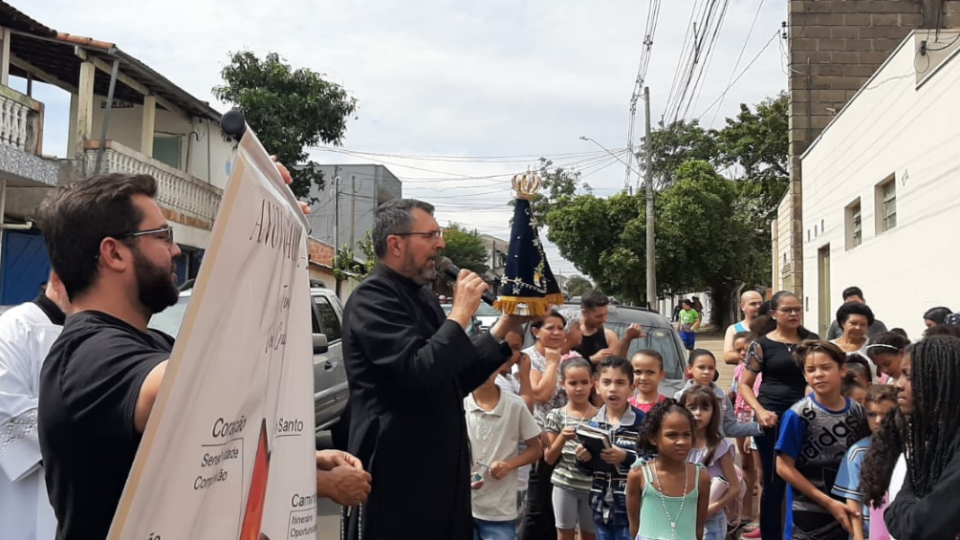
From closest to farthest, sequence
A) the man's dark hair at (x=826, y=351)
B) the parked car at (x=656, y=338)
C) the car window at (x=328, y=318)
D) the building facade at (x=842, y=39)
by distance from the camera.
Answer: the man's dark hair at (x=826, y=351) → the parked car at (x=656, y=338) → the car window at (x=328, y=318) → the building facade at (x=842, y=39)

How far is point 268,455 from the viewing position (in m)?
1.67

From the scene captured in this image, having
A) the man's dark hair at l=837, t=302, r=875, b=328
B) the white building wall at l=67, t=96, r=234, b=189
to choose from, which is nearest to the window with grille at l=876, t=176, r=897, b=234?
the man's dark hair at l=837, t=302, r=875, b=328

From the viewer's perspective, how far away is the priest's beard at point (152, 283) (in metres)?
1.94

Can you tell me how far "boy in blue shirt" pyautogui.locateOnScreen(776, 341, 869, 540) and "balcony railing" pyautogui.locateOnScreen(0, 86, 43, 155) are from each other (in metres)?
11.1

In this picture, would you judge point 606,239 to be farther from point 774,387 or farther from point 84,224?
point 84,224

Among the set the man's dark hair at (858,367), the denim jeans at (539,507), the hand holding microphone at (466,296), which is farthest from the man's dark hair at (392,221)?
the man's dark hair at (858,367)

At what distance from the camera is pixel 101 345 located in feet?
5.83

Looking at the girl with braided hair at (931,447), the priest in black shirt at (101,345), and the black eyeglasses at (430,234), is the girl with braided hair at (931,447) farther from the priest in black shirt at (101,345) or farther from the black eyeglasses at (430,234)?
the priest in black shirt at (101,345)

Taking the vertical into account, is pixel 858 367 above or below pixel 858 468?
above

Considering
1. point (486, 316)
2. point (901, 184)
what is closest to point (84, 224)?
point (486, 316)

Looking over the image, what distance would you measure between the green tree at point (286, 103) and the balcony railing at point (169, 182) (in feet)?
6.52

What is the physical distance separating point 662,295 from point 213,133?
2423cm

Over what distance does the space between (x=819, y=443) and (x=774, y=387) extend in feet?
4.23

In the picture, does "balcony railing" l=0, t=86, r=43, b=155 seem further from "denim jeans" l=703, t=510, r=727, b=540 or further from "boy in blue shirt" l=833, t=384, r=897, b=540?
"boy in blue shirt" l=833, t=384, r=897, b=540
